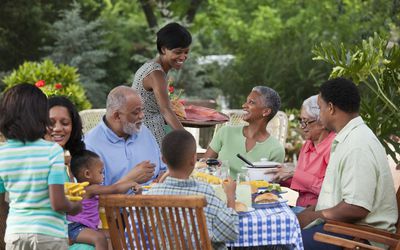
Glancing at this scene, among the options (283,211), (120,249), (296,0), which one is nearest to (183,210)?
(120,249)

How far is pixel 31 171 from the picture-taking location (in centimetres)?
389

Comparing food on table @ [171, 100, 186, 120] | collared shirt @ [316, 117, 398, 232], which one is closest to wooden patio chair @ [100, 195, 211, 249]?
collared shirt @ [316, 117, 398, 232]

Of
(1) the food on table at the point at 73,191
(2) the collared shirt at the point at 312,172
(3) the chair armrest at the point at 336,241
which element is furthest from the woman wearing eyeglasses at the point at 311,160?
(1) the food on table at the point at 73,191

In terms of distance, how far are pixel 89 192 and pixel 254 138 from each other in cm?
172

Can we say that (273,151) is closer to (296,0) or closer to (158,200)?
(158,200)

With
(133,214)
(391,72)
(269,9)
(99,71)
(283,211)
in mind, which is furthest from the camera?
(269,9)

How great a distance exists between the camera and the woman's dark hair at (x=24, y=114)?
389cm

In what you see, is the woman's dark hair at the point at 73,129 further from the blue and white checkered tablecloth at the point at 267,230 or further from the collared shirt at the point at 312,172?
the collared shirt at the point at 312,172

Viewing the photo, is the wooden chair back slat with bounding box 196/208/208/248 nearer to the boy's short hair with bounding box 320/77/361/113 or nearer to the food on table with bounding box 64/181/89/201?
the food on table with bounding box 64/181/89/201

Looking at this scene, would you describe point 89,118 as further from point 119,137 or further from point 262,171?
point 262,171

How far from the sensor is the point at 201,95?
19453mm

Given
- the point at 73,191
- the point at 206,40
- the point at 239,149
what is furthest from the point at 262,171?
the point at 206,40

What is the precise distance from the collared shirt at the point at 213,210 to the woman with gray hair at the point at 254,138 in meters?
1.87

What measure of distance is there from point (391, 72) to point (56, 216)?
3458 millimetres
